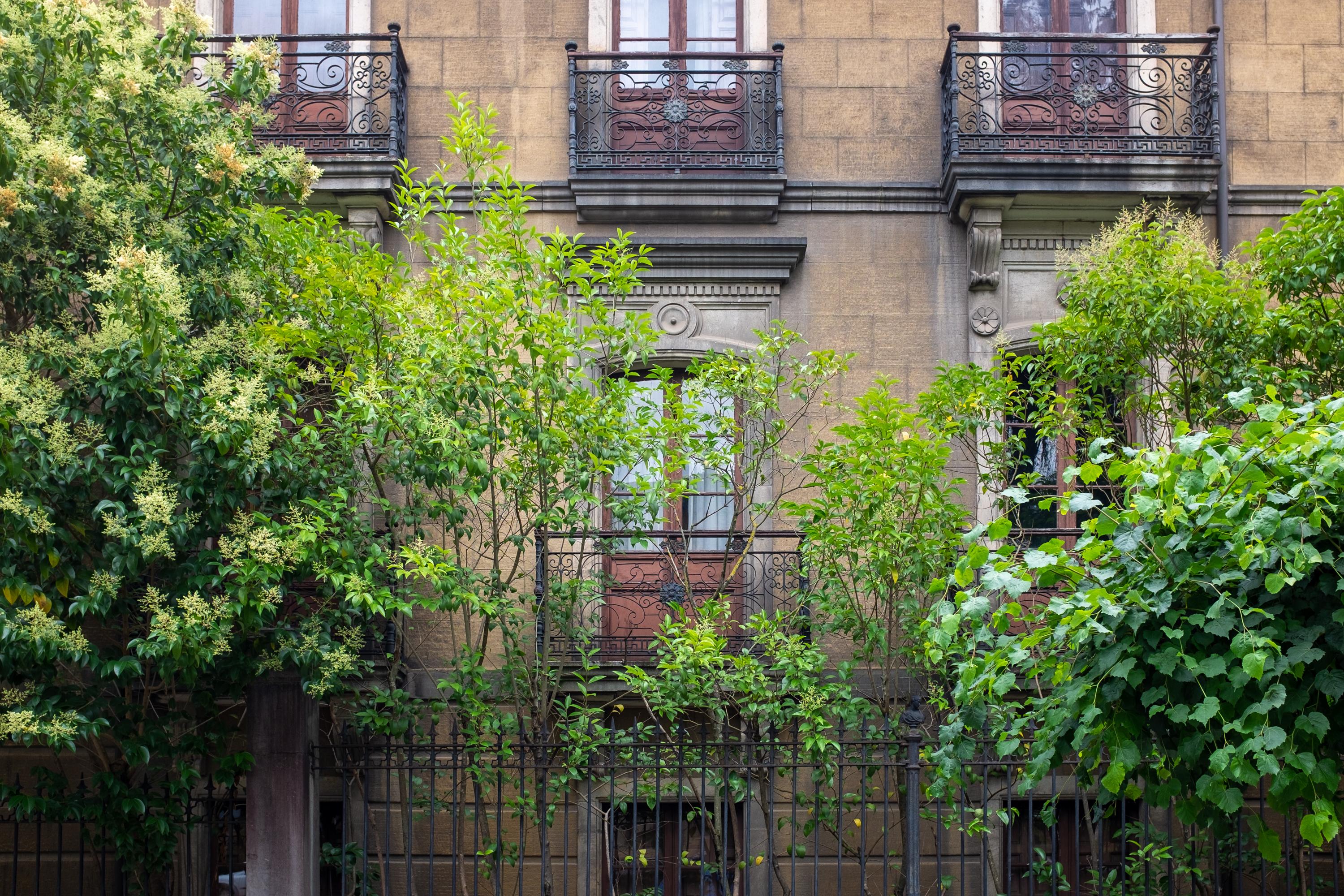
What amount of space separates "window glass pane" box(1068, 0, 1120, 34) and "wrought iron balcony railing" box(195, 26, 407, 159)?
20.9 ft

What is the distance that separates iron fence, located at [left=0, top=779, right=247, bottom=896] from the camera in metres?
8.51

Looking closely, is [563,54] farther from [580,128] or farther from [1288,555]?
[1288,555]

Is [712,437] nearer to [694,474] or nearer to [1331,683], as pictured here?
[694,474]

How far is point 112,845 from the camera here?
9586 millimetres

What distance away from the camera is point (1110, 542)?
6082mm

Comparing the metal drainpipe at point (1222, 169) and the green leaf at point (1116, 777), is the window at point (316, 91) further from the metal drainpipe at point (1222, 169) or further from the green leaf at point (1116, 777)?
the green leaf at point (1116, 777)

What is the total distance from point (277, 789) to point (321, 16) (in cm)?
719

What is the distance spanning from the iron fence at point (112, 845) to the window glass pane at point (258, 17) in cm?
701

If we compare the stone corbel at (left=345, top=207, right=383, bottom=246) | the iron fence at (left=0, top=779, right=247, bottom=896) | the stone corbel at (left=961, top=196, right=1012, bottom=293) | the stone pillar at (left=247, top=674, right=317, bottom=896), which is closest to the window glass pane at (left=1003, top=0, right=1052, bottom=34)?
the stone corbel at (left=961, top=196, right=1012, bottom=293)

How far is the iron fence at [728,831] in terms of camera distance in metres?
8.54

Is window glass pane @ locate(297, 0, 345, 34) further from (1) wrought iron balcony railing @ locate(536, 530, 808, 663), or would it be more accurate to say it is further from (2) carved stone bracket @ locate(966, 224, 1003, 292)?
(2) carved stone bracket @ locate(966, 224, 1003, 292)

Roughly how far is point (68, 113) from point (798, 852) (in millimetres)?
7509

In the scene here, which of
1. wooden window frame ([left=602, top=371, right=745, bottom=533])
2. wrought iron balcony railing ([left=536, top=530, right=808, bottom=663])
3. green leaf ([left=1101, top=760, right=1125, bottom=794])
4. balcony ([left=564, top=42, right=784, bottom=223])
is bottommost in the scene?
green leaf ([left=1101, top=760, right=1125, bottom=794])

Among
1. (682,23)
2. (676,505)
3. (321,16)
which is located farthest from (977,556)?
(321,16)
